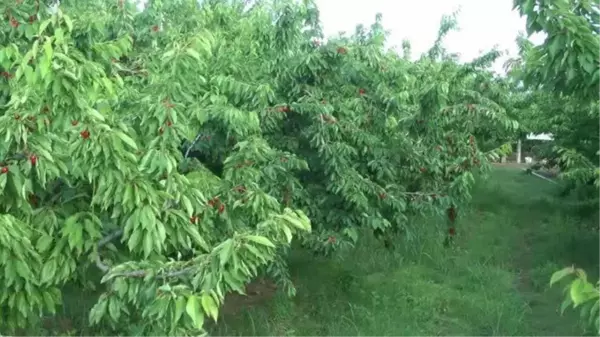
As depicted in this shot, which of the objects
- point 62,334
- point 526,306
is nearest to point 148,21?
point 62,334

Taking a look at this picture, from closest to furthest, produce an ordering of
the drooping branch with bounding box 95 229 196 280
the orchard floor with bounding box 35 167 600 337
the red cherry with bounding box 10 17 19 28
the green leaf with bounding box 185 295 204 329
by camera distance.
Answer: the green leaf with bounding box 185 295 204 329 < the drooping branch with bounding box 95 229 196 280 < the red cherry with bounding box 10 17 19 28 < the orchard floor with bounding box 35 167 600 337

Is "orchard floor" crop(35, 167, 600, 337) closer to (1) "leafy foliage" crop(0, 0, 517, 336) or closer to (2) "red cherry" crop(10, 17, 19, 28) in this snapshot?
(1) "leafy foliage" crop(0, 0, 517, 336)

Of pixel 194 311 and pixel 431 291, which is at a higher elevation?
pixel 194 311

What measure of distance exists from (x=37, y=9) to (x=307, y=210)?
289cm

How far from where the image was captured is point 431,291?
323 inches

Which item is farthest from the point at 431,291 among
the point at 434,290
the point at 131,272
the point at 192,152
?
the point at 131,272

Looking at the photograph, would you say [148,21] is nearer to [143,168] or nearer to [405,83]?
[405,83]

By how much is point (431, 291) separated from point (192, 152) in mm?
3725

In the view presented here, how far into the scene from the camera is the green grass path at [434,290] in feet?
22.6

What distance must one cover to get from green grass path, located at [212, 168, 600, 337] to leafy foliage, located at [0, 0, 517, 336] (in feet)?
3.32

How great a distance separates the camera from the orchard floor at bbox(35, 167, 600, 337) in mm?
6879

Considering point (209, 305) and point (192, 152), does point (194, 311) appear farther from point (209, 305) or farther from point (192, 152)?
point (192, 152)

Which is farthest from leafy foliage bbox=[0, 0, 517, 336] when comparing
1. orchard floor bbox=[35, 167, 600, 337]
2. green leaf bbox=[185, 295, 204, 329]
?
orchard floor bbox=[35, 167, 600, 337]

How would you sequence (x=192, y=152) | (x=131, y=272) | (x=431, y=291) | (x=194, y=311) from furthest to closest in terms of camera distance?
(x=431, y=291) → (x=192, y=152) → (x=131, y=272) → (x=194, y=311)
